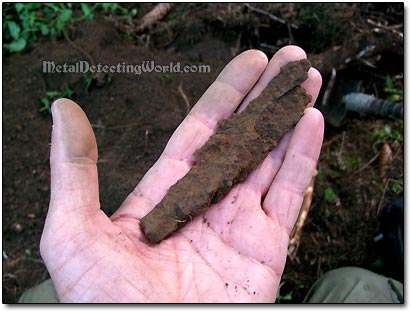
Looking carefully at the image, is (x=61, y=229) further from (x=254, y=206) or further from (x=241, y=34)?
(x=241, y=34)

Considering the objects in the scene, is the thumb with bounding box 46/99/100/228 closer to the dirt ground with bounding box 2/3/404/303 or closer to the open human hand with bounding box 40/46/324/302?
the open human hand with bounding box 40/46/324/302

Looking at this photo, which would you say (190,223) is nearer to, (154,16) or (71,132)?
(71,132)

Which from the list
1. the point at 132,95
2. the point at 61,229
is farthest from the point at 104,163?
the point at 61,229

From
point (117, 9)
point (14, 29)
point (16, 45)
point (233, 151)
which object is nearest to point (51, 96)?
point (16, 45)

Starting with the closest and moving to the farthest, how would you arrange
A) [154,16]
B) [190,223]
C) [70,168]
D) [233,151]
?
1. [70,168]
2. [190,223]
3. [233,151]
4. [154,16]

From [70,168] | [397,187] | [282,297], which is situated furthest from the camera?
[397,187]

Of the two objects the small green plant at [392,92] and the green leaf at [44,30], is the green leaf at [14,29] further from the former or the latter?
the small green plant at [392,92]

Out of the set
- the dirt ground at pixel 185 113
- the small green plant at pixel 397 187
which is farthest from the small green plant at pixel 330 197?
the small green plant at pixel 397 187
